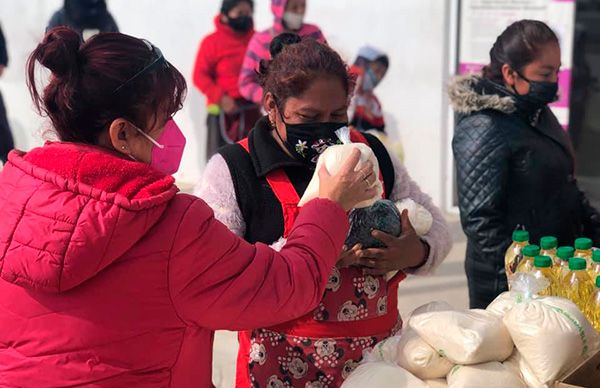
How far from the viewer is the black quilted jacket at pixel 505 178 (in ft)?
10.9

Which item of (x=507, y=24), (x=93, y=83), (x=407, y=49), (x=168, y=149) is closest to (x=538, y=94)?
(x=168, y=149)

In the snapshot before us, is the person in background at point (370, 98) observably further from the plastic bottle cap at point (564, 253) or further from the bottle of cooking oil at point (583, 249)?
the plastic bottle cap at point (564, 253)

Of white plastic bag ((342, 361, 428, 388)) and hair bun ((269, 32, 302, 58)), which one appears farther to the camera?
hair bun ((269, 32, 302, 58))

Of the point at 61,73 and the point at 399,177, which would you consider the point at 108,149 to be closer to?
the point at 61,73

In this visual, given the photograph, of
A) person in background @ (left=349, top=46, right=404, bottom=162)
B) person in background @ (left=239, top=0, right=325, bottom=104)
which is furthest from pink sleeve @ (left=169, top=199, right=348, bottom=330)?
person in background @ (left=239, top=0, right=325, bottom=104)

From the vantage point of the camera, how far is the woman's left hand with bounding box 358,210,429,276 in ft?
8.05

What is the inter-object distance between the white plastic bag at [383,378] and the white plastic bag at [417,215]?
20.8 inches

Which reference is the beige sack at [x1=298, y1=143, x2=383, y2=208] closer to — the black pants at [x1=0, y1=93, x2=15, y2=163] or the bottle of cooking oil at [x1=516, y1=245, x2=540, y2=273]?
the bottle of cooking oil at [x1=516, y1=245, x2=540, y2=273]

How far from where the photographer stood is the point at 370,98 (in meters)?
7.15

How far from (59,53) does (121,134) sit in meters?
0.21

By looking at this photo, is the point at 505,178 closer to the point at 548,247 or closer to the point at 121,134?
the point at 548,247

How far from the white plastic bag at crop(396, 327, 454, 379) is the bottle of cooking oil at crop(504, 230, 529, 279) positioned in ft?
2.66

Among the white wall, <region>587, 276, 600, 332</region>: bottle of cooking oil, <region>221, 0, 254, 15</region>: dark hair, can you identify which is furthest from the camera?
<region>221, 0, 254, 15</region>: dark hair

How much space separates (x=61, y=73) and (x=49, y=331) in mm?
528
